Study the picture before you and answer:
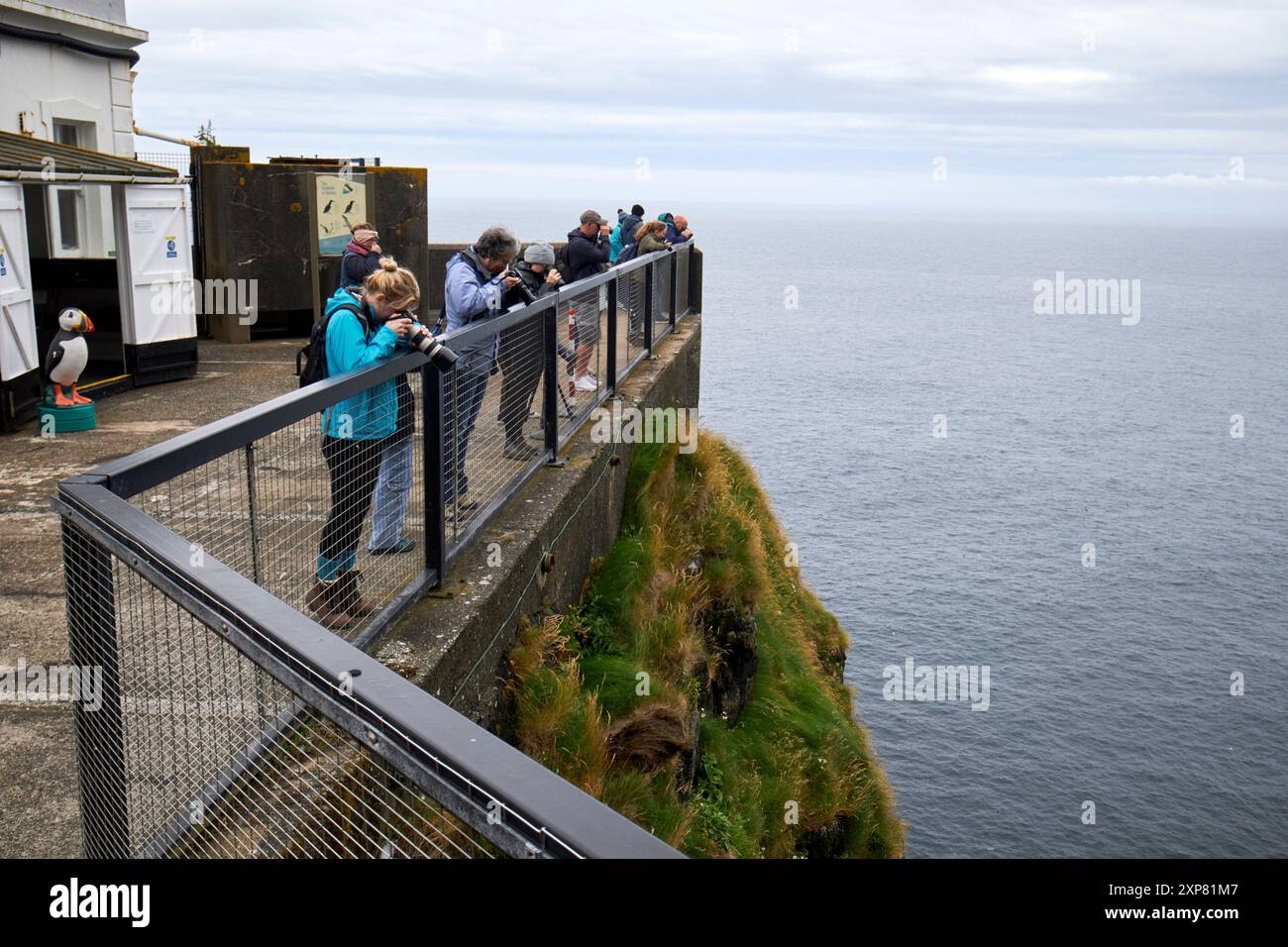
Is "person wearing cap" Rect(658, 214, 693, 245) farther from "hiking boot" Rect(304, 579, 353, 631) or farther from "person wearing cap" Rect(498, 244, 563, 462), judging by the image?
"hiking boot" Rect(304, 579, 353, 631)

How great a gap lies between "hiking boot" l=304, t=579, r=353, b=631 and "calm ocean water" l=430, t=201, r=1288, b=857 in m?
33.8

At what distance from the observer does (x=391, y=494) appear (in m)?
5.43

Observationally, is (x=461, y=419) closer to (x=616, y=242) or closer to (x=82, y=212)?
(x=616, y=242)

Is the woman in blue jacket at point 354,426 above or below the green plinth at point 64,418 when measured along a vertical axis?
above

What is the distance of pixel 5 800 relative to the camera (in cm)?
418

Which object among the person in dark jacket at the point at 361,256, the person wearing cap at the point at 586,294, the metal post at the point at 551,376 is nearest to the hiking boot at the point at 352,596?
the metal post at the point at 551,376

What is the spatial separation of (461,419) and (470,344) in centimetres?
37

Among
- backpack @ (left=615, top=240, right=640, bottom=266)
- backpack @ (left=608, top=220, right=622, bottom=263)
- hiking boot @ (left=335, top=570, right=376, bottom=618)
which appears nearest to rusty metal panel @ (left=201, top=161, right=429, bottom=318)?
backpack @ (left=608, top=220, right=622, bottom=263)

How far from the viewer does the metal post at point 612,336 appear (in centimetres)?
1006

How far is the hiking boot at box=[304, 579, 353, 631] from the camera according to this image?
482cm

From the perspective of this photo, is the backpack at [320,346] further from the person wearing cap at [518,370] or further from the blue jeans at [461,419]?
the person wearing cap at [518,370]

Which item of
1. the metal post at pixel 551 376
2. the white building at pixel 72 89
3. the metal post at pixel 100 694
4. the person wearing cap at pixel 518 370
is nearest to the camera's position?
the metal post at pixel 100 694

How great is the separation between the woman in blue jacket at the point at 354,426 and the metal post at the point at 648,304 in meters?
7.02

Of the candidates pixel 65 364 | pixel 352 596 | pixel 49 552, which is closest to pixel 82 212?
pixel 65 364
